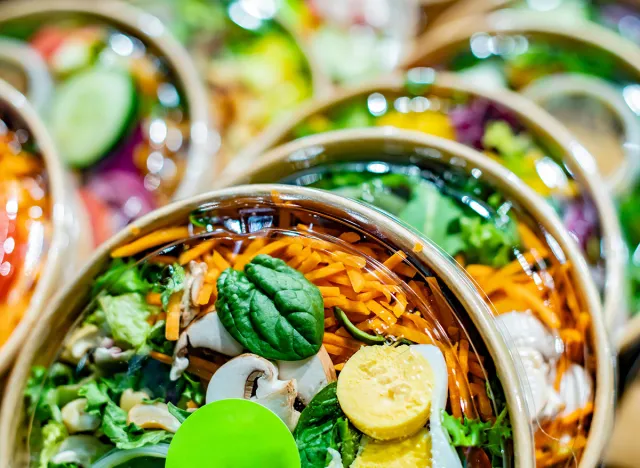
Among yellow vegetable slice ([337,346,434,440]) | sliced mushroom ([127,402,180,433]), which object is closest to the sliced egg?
yellow vegetable slice ([337,346,434,440])

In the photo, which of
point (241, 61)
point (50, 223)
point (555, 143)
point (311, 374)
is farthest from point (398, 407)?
point (241, 61)

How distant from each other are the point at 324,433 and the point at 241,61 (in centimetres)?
143

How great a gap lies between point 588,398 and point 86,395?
0.86 m

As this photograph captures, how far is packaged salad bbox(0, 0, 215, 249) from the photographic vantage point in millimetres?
1604

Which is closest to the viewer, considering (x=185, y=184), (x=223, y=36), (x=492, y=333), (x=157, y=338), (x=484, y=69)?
(x=492, y=333)

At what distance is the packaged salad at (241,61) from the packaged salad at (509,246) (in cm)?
60

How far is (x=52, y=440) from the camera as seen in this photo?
102cm

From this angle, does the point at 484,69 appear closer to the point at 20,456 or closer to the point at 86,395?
the point at 86,395

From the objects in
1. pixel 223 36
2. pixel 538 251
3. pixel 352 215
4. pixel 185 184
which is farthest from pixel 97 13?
pixel 538 251

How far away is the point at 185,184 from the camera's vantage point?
1.53 m

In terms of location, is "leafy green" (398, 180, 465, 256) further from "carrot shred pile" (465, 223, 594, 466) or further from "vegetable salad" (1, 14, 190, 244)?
"vegetable salad" (1, 14, 190, 244)

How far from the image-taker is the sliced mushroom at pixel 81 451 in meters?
0.96

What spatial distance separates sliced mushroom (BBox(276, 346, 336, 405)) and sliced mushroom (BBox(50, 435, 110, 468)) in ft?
1.16

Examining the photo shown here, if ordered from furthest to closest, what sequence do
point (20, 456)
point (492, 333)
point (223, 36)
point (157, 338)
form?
1. point (223, 36)
2. point (20, 456)
3. point (157, 338)
4. point (492, 333)
